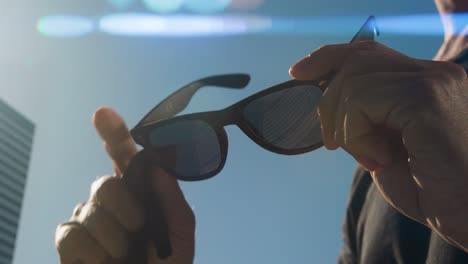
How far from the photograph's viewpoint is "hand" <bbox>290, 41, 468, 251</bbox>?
3.33 ft

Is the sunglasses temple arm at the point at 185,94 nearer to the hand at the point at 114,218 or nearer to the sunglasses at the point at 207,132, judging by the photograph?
the sunglasses at the point at 207,132

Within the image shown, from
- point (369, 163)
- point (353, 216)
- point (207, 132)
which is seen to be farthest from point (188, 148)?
point (353, 216)

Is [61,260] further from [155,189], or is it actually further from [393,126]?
[393,126]

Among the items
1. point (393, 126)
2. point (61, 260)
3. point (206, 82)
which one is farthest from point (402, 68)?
point (61, 260)

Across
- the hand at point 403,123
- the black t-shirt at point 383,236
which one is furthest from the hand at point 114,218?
the black t-shirt at point 383,236

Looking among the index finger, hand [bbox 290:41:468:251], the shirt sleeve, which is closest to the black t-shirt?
the shirt sleeve

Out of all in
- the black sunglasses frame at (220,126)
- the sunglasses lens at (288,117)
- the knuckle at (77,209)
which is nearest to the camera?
the sunglasses lens at (288,117)

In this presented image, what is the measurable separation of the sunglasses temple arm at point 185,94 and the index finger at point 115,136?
100mm

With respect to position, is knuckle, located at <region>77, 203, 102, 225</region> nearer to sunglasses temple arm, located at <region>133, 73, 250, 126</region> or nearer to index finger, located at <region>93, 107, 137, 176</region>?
index finger, located at <region>93, 107, 137, 176</region>

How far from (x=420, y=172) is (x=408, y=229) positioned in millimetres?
810

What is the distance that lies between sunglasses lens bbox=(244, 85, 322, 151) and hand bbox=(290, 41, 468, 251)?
0.13m

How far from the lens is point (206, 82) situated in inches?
61.0

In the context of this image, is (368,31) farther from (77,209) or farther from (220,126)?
(77,209)

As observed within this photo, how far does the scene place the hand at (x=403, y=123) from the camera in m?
1.02
